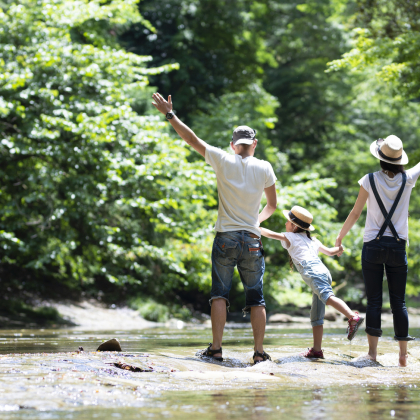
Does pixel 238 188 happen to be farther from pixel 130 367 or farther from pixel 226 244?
pixel 130 367

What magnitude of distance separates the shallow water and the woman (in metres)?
0.37

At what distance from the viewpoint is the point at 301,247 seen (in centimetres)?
568

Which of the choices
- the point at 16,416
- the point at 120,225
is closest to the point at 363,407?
the point at 16,416

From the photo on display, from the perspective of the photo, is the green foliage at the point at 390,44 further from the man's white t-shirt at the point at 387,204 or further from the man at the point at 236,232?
the man at the point at 236,232

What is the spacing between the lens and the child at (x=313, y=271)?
17.2 feet

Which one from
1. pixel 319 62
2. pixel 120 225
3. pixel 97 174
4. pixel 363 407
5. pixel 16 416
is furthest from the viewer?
pixel 319 62

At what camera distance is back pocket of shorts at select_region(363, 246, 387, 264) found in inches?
201

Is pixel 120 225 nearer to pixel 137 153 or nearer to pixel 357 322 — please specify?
pixel 137 153

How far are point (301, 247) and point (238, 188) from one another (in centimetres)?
108

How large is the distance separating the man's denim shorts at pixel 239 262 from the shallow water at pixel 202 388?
0.58m

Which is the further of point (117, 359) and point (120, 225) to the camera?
point (120, 225)

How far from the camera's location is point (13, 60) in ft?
40.3

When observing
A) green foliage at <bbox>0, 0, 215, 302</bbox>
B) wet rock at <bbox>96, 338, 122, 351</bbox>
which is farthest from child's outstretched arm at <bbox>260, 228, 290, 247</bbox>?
green foliage at <bbox>0, 0, 215, 302</bbox>

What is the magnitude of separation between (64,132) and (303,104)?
61.0ft
